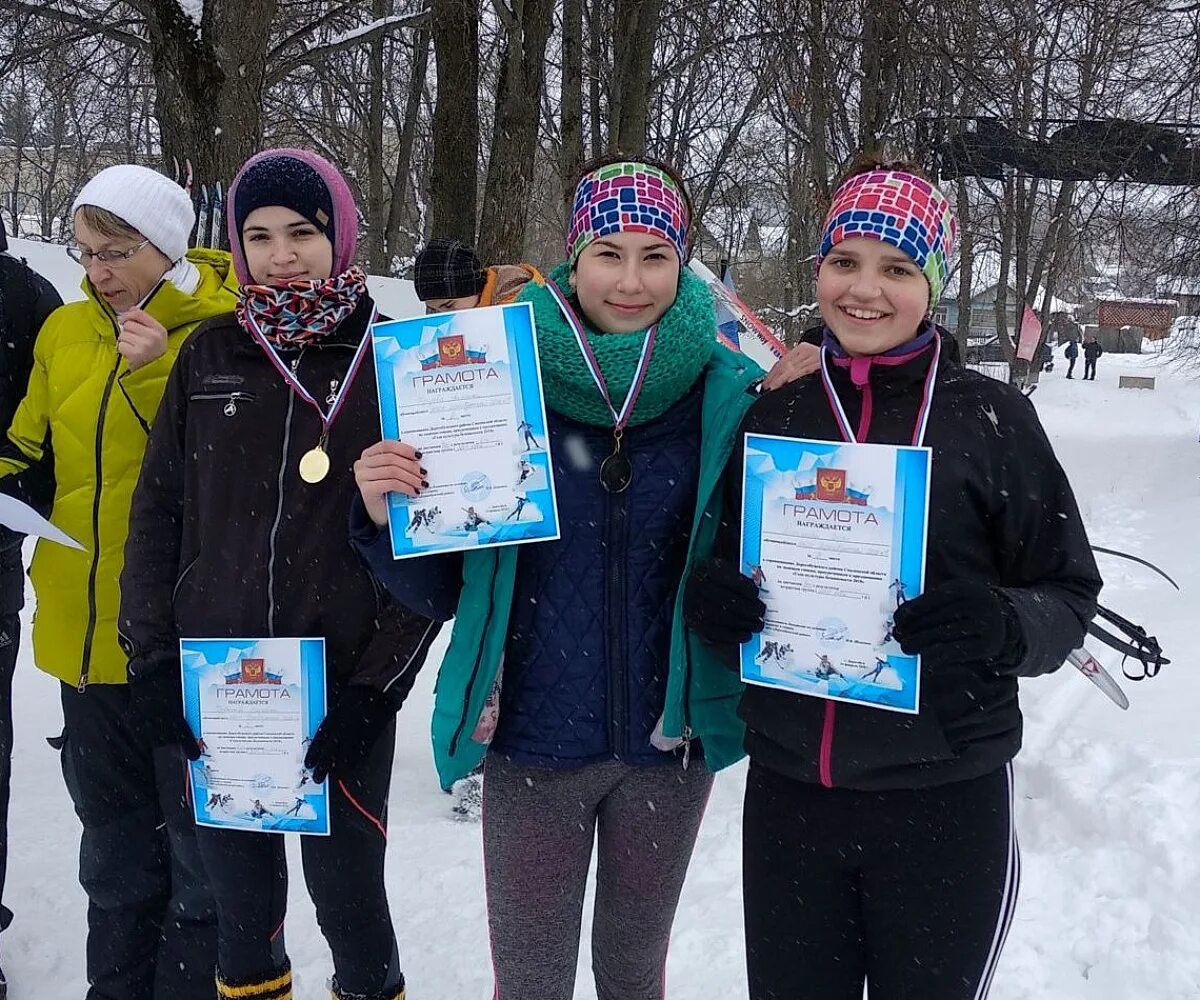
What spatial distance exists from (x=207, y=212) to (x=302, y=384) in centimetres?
344

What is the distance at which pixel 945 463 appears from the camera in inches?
66.7

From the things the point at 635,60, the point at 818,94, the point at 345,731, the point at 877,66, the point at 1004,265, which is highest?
the point at 1004,265

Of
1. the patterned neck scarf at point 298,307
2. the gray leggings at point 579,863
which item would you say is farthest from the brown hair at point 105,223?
the gray leggings at point 579,863

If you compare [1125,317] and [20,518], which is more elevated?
[1125,317]

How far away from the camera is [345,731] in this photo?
204cm

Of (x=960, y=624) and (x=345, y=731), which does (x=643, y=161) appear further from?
(x=345, y=731)

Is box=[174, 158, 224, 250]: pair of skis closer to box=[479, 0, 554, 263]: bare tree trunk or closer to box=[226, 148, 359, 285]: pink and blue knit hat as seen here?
box=[479, 0, 554, 263]: bare tree trunk

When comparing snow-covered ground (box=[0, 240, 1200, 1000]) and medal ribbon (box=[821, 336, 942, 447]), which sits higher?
medal ribbon (box=[821, 336, 942, 447])

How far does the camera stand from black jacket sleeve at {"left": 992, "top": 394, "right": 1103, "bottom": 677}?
1.68 m

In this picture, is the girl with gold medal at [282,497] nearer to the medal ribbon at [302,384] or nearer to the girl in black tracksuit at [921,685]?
the medal ribbon at [302,384]

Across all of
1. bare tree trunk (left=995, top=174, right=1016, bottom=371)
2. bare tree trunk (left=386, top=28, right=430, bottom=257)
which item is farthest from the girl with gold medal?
bare tree trunk (left=995, top=174, right=1016, bottom=371)

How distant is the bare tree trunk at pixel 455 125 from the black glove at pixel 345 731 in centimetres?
360

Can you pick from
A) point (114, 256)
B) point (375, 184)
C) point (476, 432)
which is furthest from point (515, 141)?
point (375, 184)

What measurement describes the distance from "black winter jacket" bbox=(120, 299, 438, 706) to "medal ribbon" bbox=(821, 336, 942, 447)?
0.95m
